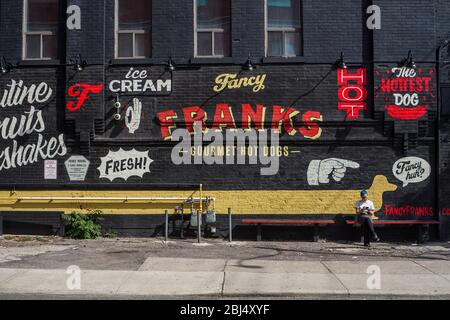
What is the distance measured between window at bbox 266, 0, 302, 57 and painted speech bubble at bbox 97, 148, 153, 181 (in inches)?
170

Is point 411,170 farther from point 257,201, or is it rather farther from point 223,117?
point 223,117

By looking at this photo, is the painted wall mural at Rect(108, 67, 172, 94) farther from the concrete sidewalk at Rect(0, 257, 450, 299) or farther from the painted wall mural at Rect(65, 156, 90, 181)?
the concrete sidewalk at Rect(0, 257, 450, 299)

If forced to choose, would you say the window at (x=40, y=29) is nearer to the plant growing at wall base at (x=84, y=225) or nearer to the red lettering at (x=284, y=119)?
the plant growing at wall base at (x=84, y=225)

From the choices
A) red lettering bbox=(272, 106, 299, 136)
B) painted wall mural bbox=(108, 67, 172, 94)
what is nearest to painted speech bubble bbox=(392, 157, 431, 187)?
red lettering bbox=(272, 106, 299, 136)

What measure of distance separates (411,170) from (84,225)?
27.5ft

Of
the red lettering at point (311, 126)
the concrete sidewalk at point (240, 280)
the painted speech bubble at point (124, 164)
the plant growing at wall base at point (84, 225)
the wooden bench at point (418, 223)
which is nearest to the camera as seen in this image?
the concrete sidewalk at point (240, 280)

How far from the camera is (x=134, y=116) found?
14281 millimetres

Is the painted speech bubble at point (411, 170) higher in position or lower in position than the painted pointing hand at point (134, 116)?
lower

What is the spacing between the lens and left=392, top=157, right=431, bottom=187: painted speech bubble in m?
13.9

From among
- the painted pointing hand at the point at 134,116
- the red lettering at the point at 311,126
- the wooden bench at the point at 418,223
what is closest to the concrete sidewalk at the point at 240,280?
the wooden bench at the point at 418,223

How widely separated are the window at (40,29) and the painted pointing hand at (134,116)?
2532 mm

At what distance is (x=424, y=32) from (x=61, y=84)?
949 centimetres

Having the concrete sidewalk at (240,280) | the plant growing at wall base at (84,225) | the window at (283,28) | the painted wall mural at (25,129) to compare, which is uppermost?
the window at (283,28)

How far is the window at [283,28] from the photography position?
1438 centimetres
